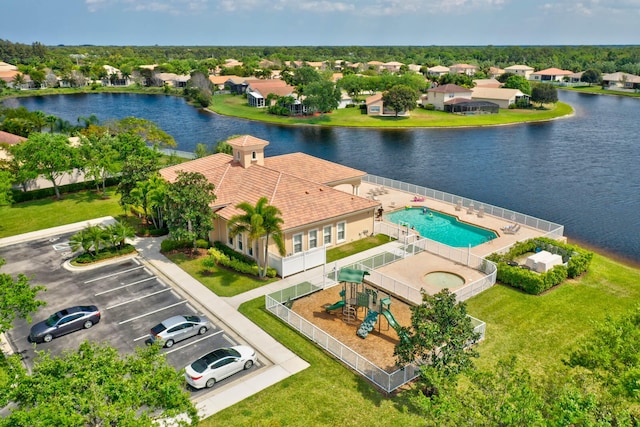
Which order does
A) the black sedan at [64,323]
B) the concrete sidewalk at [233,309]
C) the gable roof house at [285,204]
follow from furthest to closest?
the gable roof house at [285,204] → the black sedan at [64,323] → the concrete sidewalk at [233,309]

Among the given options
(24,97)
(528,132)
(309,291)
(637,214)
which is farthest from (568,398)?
(24,97)

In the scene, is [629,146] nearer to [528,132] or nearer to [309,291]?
[528,132]

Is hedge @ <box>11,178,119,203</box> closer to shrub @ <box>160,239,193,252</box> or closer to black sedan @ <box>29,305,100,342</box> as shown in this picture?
shrub @ <box>160,239,193,252</box>

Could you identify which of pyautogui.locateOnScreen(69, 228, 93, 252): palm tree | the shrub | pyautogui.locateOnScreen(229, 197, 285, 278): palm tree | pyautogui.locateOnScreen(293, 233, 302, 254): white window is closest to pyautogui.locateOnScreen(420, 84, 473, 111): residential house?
pyautogui.locateOnScreen(293, 233, 302, 254): white window

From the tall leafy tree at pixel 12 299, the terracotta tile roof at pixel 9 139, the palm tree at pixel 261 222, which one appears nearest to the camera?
A: the tall leafy tree at pixel 12 299

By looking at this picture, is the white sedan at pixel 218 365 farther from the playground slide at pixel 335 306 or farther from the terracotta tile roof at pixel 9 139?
the terracotta tile roof at pixel 9 139

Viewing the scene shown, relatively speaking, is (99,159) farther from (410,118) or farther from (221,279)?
(410,118)

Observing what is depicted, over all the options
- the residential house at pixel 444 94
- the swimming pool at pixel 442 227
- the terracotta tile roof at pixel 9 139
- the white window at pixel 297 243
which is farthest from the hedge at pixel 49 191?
the residential house at pixel 444 94
